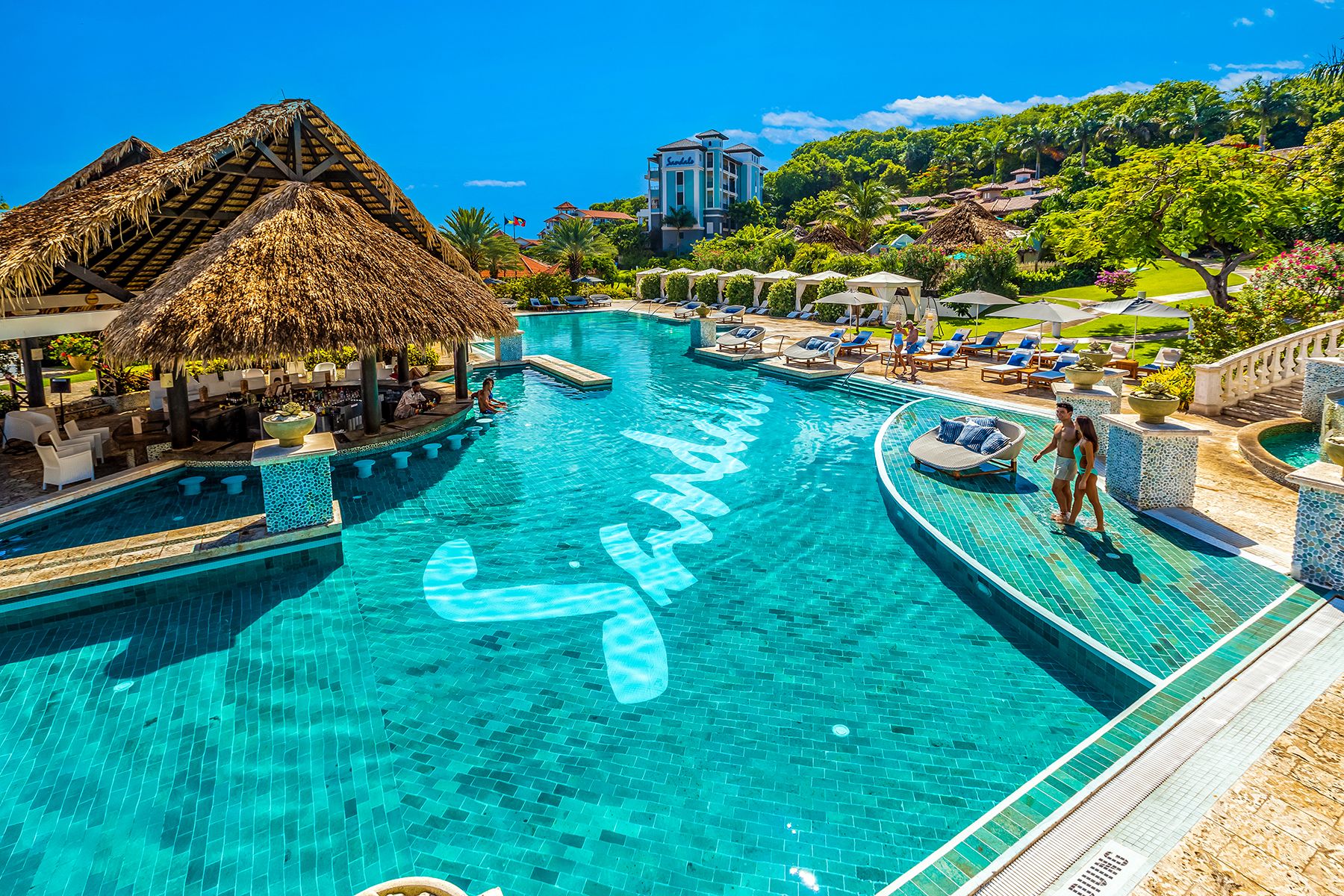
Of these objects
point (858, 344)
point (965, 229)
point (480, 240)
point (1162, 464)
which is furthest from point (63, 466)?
point (480, 240)

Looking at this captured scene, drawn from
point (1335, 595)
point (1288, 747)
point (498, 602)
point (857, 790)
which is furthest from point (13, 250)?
point (1335, 595)

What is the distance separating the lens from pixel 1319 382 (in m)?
10.5

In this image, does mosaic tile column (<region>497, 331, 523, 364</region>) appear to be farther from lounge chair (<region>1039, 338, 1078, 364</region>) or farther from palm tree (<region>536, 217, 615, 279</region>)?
palm tree (<region>536, 217, 615, 279</region>)

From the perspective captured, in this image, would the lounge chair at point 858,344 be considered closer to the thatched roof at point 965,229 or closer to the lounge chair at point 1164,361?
the lounge chair at point 1164,361

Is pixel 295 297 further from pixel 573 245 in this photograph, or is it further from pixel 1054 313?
pixel 573 245

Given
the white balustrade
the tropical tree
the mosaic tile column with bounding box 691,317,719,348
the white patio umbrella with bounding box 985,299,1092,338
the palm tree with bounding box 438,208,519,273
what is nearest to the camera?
the white balustrade

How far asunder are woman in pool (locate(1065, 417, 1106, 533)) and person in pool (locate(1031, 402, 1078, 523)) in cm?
8

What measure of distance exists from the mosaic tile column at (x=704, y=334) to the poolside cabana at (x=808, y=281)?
25.0 feet

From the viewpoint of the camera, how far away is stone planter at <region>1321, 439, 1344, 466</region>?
5395 millimetres

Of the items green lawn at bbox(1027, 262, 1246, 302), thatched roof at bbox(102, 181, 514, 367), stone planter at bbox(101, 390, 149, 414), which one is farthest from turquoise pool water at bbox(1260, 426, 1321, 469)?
green lawn at bbox(1027, 262, 1246, 302)

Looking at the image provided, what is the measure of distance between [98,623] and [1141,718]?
8.85 metres

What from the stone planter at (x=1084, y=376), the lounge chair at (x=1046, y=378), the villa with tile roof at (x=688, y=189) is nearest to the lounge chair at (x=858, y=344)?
the lounge chair at (x=1046, y=378)

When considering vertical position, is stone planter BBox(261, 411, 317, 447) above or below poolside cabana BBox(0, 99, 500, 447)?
below

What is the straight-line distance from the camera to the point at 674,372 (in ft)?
67.4
